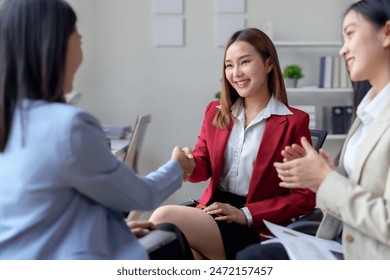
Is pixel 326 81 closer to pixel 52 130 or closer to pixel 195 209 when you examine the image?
pixel 195 209

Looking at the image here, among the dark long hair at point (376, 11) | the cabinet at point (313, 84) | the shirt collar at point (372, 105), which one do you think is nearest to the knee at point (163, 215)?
the shirt collar at point (372, 105)

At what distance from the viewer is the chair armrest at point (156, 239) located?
1.13m

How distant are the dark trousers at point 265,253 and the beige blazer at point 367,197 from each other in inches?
7.1

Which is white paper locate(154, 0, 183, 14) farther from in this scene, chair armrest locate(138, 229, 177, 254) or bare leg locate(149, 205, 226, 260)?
chair armrest locate(138, 229, 177, 254)

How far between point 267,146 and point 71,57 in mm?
898

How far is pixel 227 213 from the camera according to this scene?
161 centimetres

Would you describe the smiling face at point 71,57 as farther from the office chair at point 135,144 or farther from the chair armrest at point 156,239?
the office chair at point 135,144

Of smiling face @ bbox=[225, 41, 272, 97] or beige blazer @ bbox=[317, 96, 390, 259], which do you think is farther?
smiling face @ bbox=[225, 41, 272, 97]

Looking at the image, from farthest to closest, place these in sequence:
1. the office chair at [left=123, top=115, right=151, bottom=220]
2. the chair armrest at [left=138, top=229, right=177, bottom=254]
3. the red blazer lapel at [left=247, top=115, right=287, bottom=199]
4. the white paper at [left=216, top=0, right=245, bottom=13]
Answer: the white paper at [left=216, top=0, right=245, bottom=13]
the office chair at [left=123, top=115, right=151, bottom=220]
the red blazer lapel at [left=247, top=115, right=287, bottom=199]
the chair armrest at [left=138, top=229, right=177, bottom=254]

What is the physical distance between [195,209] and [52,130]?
2.66 feet

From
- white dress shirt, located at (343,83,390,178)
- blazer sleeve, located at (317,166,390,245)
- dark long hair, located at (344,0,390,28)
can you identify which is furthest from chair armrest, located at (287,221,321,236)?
dark long hair, located at (344,0,390,28)

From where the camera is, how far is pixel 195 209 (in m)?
1.62

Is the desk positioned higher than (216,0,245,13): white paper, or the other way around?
(216,0,245,13): white paper

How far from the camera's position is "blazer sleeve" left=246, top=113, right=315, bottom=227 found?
1615mm
